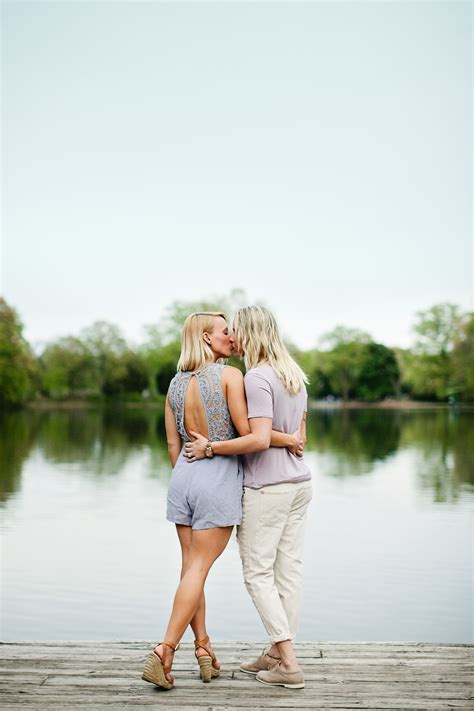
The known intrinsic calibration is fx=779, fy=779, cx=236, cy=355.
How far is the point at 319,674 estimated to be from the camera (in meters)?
3.89

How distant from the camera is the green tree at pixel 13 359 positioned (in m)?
49.7

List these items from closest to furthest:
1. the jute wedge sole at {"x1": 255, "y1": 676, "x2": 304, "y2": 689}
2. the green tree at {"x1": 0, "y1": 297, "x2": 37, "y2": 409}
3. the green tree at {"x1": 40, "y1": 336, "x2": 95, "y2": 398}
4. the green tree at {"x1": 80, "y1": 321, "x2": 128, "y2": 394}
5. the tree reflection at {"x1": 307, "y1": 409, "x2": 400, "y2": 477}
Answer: the jute wedge sole at {"x1": 255, "y1": 676, "x2": 304, "y2": 689}, the tree reflection at {"x1": 307, "y1": 409, "x2": 400, "y2": 477}, the green tree at {"x1": 0, "y1": 297, "x2": 37, "y2": 409}, the green tree at {"x1": 40, "y1": 336, "x2": 95, "y2": 398}, the green tree at {"x1": 80, "y1": 321, "x2": 128, "y2": 394}

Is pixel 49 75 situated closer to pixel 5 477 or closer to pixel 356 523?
pixel 5 477

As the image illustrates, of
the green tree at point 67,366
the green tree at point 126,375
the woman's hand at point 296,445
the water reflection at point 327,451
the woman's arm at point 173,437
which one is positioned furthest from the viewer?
the green tree at point 67,366

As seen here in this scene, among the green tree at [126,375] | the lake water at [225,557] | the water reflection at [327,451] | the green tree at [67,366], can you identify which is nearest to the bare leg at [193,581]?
the lake water at [225,557]

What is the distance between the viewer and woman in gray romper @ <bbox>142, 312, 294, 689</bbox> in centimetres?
370

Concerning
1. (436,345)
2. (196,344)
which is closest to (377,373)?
(436,345)

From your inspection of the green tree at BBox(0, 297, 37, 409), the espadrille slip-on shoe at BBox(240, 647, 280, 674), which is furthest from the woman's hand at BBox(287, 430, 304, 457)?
the green tree at BBox(0, 297, 37, 409)

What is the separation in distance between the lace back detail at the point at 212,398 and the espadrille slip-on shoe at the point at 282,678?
1138 mm

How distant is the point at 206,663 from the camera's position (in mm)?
3750

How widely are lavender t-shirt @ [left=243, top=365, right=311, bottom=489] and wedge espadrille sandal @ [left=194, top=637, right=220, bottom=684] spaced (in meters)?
0.80

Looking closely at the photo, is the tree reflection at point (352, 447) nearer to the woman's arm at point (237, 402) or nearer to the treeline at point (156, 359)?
the woman's arm at point (237, 402)

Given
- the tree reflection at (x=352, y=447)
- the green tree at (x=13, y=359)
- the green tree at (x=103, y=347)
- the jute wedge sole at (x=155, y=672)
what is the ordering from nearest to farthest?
1. the jute wedge sole at (x=155, y=672)
2. the tree reflection at (x=352, y=447)
3. the green tree at (x=13, y=359)
4. the green tree at (x=103, y=347)

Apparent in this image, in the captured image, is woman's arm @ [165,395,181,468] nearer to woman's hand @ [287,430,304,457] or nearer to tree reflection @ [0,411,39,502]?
woman's hand @ [287,430,304,457]
